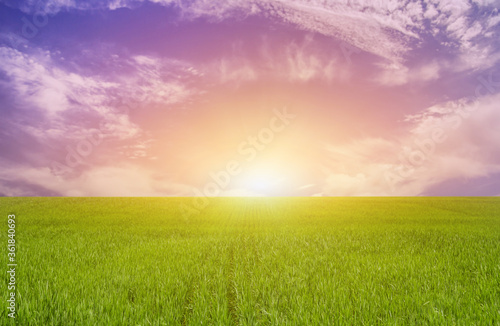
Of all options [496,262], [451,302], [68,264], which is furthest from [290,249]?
[68,264]

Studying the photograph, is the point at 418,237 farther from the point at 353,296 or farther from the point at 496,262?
the point at 353,296

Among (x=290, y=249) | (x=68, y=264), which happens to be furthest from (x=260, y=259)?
(x=68, y=264)

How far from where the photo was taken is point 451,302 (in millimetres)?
5105

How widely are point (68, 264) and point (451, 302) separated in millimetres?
9727

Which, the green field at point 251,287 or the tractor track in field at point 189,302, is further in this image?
the tractor track in field at point 189,302

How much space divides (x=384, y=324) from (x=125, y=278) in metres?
5.49

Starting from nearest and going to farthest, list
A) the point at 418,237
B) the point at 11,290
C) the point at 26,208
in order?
the point at 11,290 < the point at 418,237 < the point at 26,208

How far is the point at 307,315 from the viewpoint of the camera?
4.57 m

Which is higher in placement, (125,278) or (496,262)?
(125,278)

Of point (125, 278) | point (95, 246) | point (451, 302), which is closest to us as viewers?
point (451, 302)

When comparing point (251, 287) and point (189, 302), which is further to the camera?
point (251, 287)

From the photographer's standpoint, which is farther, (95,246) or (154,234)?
(154,234)

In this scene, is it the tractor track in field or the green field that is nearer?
the green field

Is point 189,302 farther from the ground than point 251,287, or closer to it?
closer to it
